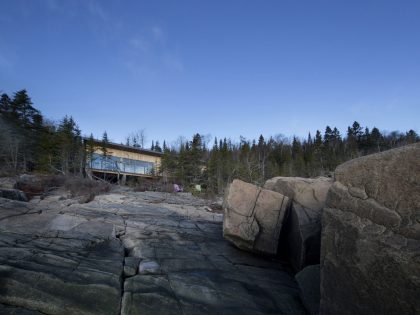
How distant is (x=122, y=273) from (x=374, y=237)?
12.5 feet

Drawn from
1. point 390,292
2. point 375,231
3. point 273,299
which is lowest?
point 273,299

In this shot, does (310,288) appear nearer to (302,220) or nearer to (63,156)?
(302,220)

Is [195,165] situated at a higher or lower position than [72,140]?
lower

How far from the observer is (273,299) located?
195 inches

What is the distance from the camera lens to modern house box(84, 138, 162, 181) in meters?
36.7

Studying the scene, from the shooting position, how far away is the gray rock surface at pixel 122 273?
3.96 m

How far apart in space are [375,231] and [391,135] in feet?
280

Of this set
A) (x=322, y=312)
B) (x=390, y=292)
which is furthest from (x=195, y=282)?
(x=390, y=292)

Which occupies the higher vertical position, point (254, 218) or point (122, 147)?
point (122, 147)

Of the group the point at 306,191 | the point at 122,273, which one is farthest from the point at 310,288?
the point at 122,273

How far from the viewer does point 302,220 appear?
6.50 metres

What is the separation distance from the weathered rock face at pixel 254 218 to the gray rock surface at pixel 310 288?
1.77 m

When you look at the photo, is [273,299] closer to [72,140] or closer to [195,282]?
[195,282]

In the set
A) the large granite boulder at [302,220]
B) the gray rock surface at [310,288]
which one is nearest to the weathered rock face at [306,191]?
the large granite boulder at [302,220]
